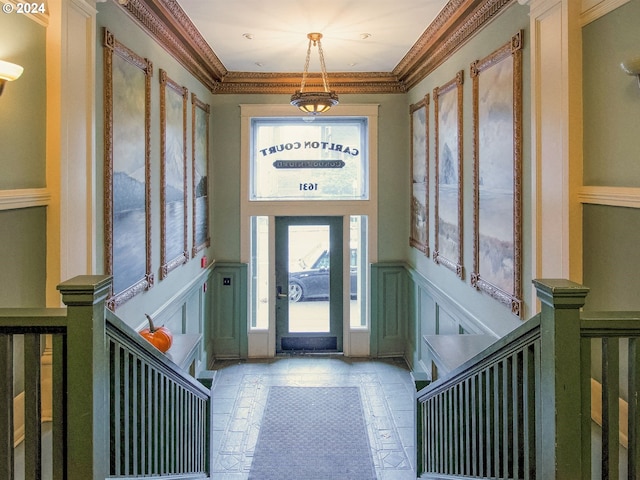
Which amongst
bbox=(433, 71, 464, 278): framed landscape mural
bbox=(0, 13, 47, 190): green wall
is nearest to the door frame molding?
bbox=(433, 71, 464, 278): framed landscape mural

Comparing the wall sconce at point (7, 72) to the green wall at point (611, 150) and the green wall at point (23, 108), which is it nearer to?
the green wall at point (23, 108)

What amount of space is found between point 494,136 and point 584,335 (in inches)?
91.6

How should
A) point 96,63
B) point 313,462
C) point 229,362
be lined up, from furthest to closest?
1. point 229,362
2. point 313,462
3. point 96,63

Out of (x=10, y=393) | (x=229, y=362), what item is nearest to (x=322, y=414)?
(x=229, y=362)

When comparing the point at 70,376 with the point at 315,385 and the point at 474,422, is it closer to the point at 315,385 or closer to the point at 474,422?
the point at 474,422

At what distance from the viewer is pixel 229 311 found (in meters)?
6.45

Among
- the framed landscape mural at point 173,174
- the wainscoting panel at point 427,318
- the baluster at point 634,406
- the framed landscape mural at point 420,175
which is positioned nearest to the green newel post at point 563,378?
the baluster at point 634,406

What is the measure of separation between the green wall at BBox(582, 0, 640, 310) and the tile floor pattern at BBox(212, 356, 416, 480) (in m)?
2.25

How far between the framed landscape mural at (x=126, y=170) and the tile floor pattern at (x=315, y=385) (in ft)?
5.26

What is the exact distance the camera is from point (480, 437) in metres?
2.17

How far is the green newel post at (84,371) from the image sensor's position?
1387 mm

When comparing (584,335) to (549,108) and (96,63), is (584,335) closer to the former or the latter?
(549,108)

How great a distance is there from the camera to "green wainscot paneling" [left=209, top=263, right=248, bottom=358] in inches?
253

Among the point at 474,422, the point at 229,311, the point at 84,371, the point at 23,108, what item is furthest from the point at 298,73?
the point at 84,371
